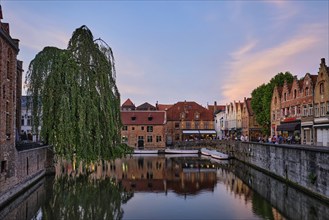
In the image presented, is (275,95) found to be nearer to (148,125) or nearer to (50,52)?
(148,125)

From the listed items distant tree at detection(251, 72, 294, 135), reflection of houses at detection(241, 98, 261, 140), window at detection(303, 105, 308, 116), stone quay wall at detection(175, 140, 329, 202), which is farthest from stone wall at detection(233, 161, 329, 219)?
reflection of houses at detection(241, 98, 261, 140)

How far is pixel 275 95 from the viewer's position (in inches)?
1852

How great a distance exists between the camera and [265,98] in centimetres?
5122

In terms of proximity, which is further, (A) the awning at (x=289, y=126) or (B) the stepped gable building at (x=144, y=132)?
(B) the stepped gable building at (x=144, y=132)

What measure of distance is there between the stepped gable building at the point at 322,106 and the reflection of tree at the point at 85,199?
64.8ft

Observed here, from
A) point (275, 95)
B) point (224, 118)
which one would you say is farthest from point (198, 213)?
point (224, 118)

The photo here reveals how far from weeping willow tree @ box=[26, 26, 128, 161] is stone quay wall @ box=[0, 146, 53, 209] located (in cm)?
214

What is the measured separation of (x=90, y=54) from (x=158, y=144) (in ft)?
150

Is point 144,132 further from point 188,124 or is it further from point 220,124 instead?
point 220,124

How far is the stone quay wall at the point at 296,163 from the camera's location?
18.0m

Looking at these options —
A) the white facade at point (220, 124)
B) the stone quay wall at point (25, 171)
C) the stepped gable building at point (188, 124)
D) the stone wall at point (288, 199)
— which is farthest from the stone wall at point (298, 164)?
the white facade at point (220, 124)

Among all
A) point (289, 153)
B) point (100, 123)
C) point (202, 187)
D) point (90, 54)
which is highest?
point (90, 54)

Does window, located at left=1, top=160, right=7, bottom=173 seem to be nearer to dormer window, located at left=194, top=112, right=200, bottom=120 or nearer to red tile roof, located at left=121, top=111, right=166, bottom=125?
red tile roof, located at left=121, top=111, right=166, bottom=125

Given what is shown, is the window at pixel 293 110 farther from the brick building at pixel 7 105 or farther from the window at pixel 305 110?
the brick building at pixel 7 105
